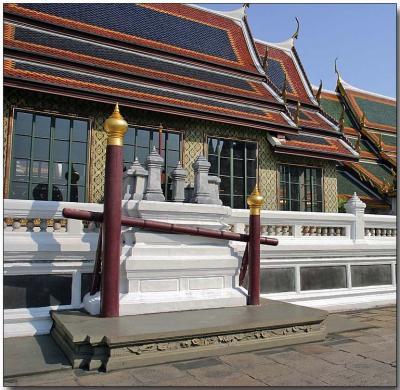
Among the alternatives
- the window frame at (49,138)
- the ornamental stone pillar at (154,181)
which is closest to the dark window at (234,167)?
the window frame at (49,138)

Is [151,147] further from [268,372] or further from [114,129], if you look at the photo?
[268,372]

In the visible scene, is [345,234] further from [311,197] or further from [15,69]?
[15,69]

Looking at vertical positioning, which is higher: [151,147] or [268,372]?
[151,147]

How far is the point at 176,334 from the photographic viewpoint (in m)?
4.14

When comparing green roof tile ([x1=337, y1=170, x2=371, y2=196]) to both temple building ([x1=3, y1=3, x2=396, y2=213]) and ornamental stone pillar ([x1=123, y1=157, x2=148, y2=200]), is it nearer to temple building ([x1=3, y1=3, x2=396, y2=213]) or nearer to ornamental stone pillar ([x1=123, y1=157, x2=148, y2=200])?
temple building ([x1=3, y1=3, x2=396, y2=213])

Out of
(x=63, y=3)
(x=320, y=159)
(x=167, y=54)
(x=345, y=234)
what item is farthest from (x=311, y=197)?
(x=63, y=3)

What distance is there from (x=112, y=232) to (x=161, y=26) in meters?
9.76

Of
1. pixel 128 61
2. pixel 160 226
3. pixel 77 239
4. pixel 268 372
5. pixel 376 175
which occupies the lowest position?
pixel 268 372

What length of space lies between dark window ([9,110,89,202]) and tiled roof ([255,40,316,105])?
842cm

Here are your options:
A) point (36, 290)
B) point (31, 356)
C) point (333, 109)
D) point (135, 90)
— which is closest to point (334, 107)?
point (333, 109)

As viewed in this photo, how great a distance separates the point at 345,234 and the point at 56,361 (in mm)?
6196

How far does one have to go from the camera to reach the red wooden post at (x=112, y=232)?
4.60 meters

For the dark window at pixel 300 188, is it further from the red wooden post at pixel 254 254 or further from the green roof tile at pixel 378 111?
the green roof tile at pixel 378 111

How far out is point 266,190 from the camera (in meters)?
11.7
